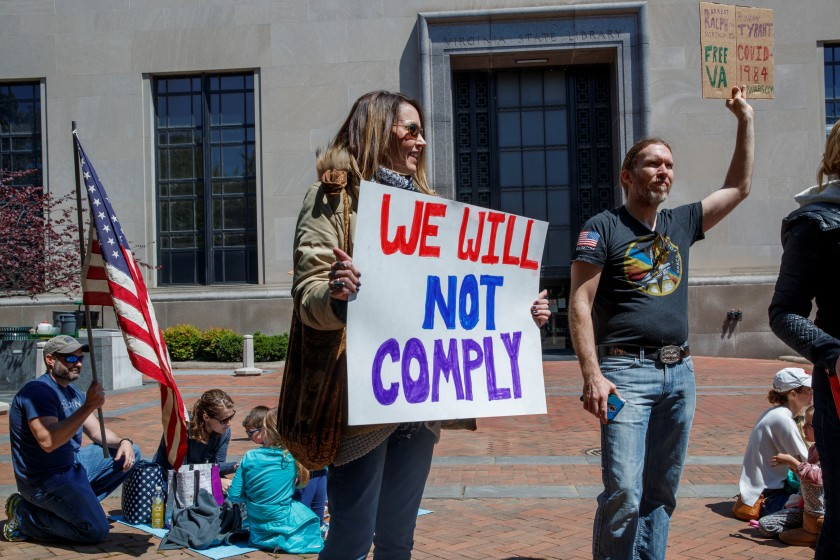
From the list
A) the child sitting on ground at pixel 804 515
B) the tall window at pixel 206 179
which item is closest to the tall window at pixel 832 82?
the tall window at pixel 206 179

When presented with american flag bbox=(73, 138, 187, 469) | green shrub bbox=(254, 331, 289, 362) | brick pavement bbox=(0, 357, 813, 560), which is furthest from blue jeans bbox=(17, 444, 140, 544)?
green shrub bbox=(254, 331, 289, 362)

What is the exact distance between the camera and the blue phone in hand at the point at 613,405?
133 inches

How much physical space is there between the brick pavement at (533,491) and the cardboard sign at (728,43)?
2.62 metres

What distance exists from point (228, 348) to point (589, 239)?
56.7 feet

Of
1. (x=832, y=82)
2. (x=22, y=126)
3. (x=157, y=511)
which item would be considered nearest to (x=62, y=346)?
(x=157, y=511)

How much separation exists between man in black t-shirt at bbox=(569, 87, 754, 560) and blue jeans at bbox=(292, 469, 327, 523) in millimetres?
2516

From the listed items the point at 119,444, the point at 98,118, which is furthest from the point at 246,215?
the point at 119,444

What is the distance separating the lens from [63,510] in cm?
524

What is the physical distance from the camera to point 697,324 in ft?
67.6

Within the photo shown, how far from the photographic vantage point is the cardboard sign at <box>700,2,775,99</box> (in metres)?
4.02

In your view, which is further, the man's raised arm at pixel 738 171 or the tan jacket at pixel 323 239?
the man's raised arm at pixel 738 171

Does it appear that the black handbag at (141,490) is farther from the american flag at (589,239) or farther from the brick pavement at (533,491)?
the american flag at (589,239)

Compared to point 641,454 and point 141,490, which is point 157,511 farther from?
point 641,454

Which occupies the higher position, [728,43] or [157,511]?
[728,43]
